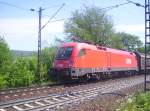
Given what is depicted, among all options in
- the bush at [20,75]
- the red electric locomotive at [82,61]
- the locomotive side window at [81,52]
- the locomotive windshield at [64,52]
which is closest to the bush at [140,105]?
the red electric locomotive at [82,61]

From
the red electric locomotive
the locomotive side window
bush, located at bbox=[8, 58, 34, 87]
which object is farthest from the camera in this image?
the locomotive side window

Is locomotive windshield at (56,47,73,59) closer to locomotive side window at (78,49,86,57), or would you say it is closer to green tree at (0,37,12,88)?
locomotive side window at (78,49,86,57)

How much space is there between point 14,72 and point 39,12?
197 inches

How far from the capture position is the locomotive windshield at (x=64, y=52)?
25.5 m

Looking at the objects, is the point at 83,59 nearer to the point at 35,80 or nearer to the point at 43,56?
the point at 35,80

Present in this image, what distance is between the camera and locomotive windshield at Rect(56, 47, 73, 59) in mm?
25453

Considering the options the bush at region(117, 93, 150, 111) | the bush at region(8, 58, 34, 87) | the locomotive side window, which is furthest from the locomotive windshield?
the bush at region(117, 93, 150, 111)

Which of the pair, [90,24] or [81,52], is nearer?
[81,52]

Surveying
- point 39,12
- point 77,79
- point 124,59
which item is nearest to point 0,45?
point 39,12

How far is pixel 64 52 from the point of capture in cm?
2597

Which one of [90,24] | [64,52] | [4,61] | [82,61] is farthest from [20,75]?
[90,24]

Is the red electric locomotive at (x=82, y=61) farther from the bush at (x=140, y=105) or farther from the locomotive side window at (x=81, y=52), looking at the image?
the bush at (x=140, y=105)

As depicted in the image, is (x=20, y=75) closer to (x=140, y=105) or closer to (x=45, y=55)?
(x=45, y=55)

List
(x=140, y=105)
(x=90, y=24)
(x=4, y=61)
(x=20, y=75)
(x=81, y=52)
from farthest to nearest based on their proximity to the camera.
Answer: (x=90, y=24) < (x=20, y=75) < (x=81, y=52) < (x=4, y=61) < (x=140, y=105)
